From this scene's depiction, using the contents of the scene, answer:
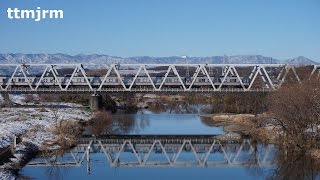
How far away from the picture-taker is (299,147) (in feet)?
119

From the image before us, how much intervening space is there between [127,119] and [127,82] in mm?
17590

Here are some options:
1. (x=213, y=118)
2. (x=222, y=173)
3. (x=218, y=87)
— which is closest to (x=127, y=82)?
(x=218, y=87)

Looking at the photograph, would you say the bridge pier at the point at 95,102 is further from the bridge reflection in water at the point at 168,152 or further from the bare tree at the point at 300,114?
the bare tree at the point at 300,114

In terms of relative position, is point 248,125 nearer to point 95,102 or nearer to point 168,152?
point 168,152

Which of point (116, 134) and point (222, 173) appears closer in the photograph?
point (222, 173)

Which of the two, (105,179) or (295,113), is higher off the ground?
(295,113)

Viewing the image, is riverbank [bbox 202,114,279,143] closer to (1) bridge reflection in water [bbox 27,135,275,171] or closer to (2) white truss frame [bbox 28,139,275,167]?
(1) bridge reflection in water [bbox 27,135,275,171]

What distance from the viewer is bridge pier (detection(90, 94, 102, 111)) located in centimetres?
7900

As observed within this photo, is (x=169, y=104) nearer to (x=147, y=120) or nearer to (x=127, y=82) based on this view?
(x=127, y=82)

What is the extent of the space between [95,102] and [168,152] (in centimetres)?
4113

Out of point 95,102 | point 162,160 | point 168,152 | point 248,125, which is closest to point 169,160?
point 162,160

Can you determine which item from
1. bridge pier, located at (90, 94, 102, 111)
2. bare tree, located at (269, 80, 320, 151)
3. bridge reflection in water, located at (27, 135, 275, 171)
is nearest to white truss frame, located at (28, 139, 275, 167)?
bridge reflection in water, located at (27, 135, 275, 171)

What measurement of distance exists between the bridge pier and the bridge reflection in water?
29398mm

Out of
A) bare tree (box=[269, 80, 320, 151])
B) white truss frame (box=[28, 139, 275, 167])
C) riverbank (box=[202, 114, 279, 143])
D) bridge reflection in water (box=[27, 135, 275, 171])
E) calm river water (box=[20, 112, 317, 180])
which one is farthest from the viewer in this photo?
riverbank (box=[202, 114, 279, 143])
